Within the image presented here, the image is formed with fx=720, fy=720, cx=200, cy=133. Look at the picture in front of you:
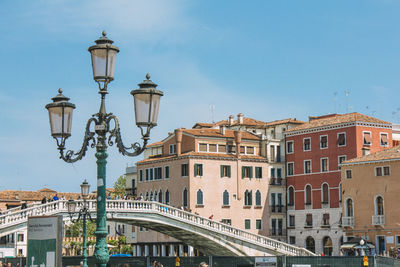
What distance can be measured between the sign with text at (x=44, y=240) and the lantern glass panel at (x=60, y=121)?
1243 millimetres

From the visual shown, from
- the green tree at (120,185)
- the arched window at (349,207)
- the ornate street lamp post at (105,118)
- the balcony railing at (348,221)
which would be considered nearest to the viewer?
the ornate street lamp post at (105,118)

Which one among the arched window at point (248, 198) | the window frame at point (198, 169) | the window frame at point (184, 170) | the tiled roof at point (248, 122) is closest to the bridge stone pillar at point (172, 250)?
the window frame at point (184, 170)

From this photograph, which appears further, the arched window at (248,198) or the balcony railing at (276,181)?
the balcony railing at (276,181)

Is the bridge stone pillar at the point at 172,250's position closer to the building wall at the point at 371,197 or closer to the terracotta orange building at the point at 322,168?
the terracotta orange building at the point at 322,168

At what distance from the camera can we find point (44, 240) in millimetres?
10312

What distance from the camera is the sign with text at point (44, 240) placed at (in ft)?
33.2

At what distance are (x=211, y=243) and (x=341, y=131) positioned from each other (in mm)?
13633

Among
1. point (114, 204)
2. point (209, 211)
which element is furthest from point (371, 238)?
point (114, 204)

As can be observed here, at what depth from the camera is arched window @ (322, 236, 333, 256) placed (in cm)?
5475

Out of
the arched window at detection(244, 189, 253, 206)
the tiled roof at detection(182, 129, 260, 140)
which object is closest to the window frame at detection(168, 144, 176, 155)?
the tiled roof at detection(182, 129, 260, 140)

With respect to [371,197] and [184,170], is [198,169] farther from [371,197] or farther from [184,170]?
[371,197]

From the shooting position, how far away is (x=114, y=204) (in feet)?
141

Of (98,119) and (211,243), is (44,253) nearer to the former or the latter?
(98,119)

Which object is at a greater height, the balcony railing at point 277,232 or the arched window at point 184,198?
the arched window at point 184,198
